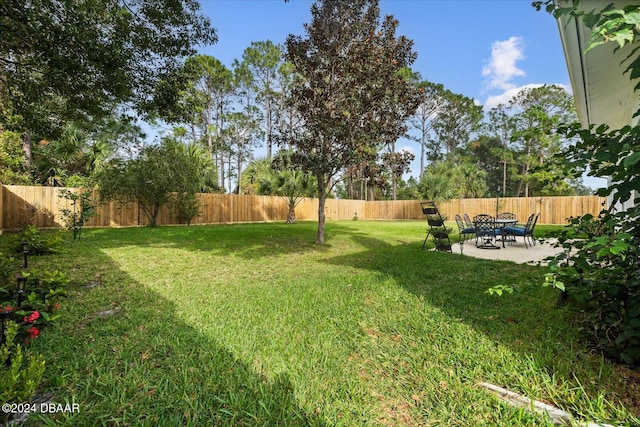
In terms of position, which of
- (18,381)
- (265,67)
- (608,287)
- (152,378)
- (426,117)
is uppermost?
(265,67)

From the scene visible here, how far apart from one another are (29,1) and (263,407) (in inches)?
233

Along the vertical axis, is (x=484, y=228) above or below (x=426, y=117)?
below

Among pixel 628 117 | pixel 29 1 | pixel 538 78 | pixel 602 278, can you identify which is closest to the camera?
pixel 602 278

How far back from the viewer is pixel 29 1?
393cm

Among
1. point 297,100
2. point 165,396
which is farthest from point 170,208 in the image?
point 165,396

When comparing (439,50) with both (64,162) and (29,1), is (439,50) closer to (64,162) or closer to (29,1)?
(29,1)

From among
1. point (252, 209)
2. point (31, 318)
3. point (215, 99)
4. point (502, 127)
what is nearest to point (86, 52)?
point (31, 318)

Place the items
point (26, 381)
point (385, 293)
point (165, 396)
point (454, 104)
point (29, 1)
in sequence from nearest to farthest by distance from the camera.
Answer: point (26, 381)
point (165, 396)
point (385, 293)
point (29, 1)
point (454, 104)

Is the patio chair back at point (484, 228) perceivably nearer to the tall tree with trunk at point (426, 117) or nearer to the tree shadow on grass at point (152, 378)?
the tree shadow on grass at point (152, 378)

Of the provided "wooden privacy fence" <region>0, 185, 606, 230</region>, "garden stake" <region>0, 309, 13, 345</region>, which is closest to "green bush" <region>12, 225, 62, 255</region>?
"wooden privacy fence" <region>0, 185, 606, 230</region>

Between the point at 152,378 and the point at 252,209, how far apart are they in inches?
624

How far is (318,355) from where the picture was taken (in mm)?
2139

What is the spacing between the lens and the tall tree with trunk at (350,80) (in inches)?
249

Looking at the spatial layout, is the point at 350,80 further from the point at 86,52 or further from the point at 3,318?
the point at 3,318
